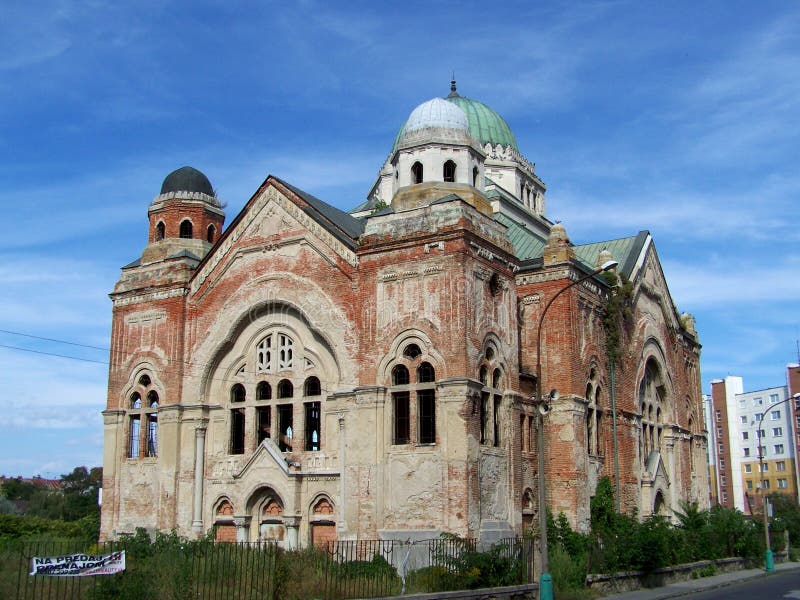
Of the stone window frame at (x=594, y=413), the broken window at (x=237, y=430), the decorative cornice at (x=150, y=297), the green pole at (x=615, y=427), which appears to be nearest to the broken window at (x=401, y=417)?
the broken window at (x=237, y=430)

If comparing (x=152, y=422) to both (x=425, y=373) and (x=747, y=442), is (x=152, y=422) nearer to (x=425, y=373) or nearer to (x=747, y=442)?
(x=425, y=373)

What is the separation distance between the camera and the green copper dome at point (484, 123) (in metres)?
46.5

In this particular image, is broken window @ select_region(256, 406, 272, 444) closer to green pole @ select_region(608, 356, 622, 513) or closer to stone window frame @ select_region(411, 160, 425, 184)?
stone window frame @ select_region(411, 160, 425, 184)

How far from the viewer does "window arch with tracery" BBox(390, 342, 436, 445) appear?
91.8 feet

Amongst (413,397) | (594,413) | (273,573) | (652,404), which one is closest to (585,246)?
(652,404)

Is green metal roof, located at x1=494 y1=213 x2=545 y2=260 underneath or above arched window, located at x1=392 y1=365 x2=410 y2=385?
above

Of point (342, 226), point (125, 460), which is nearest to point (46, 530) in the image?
point (125, 460)

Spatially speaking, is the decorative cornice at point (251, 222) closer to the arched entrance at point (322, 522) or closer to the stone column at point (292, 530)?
the arched entrance at point (322, 522)

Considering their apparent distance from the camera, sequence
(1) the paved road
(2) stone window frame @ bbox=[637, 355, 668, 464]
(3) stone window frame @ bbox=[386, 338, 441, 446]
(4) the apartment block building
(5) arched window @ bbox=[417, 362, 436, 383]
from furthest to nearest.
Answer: (4) the apartment block building → (2) stone window frame @ bbox=[637, 355, 668, 464] → (5) arched window @ bbox=[417, 362, 436, 383] → (3) stone window frame @ bbox=[386, 338, 441, 446] → (1) the paved road

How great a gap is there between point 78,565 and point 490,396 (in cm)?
1439

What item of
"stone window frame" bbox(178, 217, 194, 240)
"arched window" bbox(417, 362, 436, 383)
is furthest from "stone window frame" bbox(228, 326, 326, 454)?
"stone window frame" bbox(178, 217, 194, 240)

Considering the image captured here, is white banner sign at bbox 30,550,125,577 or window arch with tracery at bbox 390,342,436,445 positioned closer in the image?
white banner sign at bbox 30,550,125,577

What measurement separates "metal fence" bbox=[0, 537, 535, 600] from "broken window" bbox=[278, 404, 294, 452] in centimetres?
766

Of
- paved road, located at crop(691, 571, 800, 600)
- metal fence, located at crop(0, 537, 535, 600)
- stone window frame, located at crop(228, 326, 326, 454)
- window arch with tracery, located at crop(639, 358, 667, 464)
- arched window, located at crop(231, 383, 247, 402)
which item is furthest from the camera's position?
window arch with tracery, located at crop(639, 358, 667, 464)
